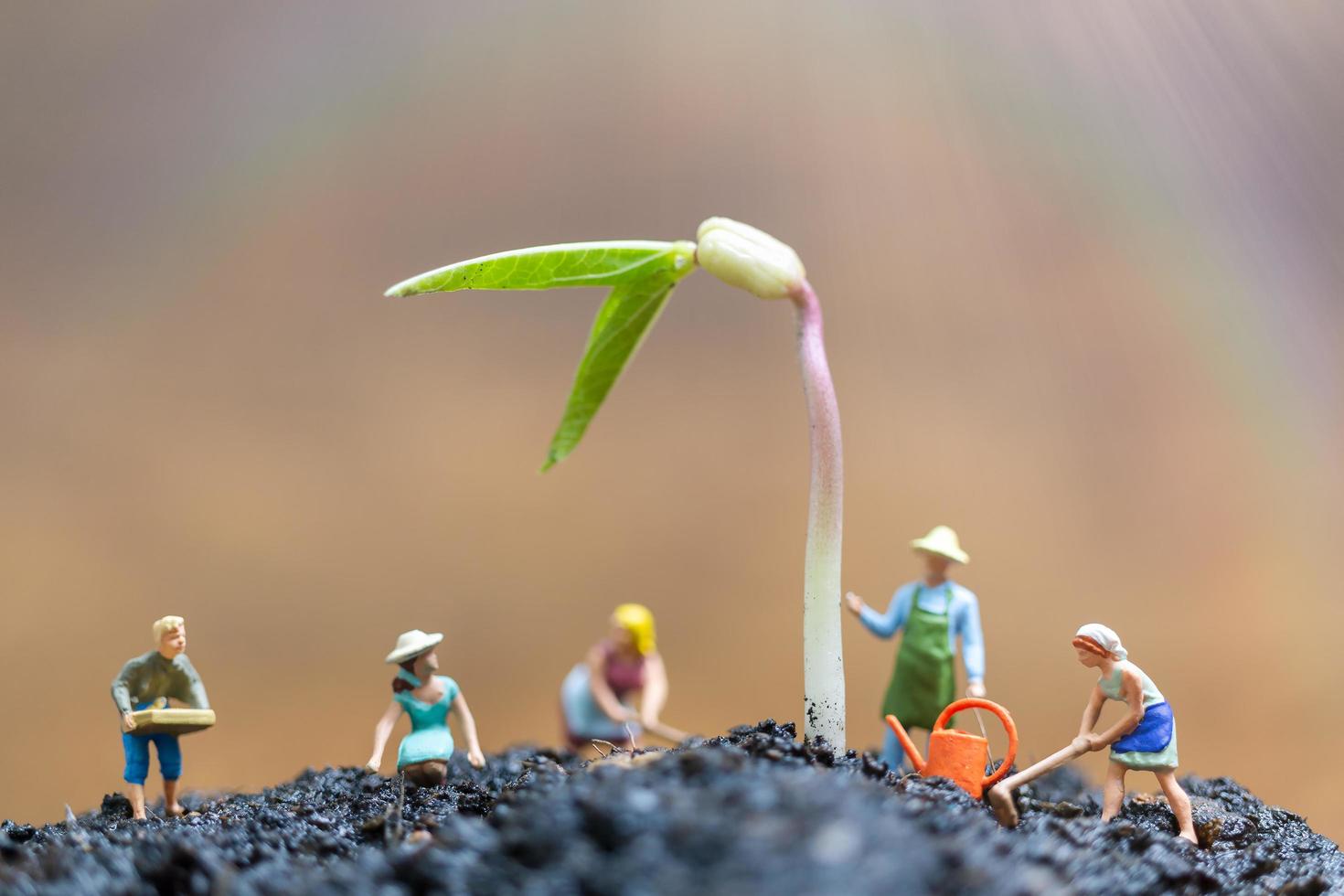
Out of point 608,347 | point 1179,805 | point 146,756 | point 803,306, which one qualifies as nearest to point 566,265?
point 608,347

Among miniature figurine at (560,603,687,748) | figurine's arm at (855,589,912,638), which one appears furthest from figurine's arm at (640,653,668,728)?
figurine's arm at (855,589,912,638)

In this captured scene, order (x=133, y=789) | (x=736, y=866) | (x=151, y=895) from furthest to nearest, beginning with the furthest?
(x=133, y=789)
(x=151, y=895)
(x=736, y=866)

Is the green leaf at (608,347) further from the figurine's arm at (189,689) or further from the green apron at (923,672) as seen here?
the green apron at (923,672)

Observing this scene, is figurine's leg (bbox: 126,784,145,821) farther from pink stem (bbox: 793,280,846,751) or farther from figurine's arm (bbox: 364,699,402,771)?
pink stem (bbox: 793,280,846,751)

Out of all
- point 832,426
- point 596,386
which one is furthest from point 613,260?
point 832,426

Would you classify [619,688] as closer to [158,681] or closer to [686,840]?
[158,681]

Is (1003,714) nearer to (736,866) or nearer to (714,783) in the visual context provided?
(714,783)

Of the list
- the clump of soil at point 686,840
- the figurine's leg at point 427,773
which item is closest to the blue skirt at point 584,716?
the clump of soil at point 686,840
